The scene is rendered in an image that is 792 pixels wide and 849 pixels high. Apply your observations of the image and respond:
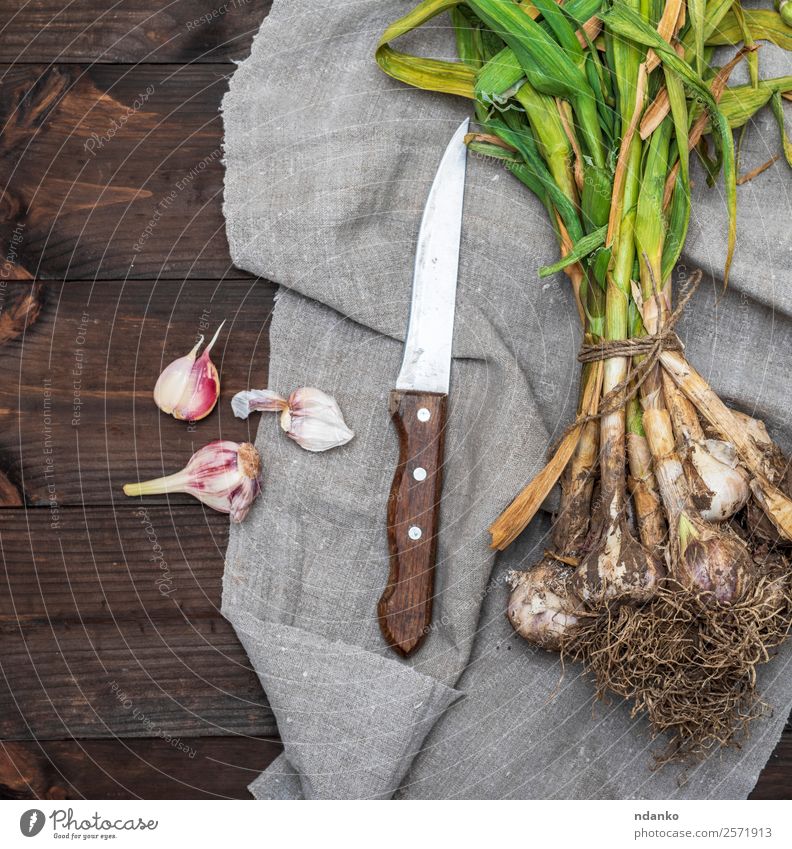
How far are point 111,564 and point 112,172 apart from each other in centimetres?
43

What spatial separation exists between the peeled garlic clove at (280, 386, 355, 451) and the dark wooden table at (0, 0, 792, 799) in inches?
2.0

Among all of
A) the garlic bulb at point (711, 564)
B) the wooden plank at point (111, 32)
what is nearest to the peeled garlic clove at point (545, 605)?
the garlic bulb at point (711, 564)

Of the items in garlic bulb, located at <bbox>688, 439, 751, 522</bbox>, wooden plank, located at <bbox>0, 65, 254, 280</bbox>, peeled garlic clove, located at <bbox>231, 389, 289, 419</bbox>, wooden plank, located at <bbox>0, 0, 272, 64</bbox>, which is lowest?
garlic bulb, located at <bbox>688, 439, 751, 522</bbox>

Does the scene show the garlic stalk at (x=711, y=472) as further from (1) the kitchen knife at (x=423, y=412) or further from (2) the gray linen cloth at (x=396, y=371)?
(1) the kitchen knife at (x=423, y=412)

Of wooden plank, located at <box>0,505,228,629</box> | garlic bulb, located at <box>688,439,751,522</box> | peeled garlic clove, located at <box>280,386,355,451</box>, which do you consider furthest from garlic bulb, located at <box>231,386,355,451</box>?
garlic bulb, located at <box>688,439,751,522</box>

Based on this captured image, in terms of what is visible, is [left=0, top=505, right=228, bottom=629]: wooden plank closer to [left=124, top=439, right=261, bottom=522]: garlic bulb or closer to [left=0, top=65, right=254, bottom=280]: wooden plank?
[left=124, top=439, right=261, bottom=522]: garlic bulb

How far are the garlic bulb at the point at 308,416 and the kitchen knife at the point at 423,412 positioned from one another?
0.07m

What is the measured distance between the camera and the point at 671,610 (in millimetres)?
684

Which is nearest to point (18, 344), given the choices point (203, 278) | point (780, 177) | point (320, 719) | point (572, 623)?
point (203, 278)

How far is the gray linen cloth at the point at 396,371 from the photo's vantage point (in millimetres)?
783

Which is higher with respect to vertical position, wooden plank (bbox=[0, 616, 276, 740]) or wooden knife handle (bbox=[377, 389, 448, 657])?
wooden knife handle (bbox=[377, 389, 448, 657])

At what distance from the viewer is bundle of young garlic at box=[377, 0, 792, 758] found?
0.70 m

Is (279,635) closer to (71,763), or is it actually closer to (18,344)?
(71,763)

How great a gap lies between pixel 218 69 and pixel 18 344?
1.23 ft
